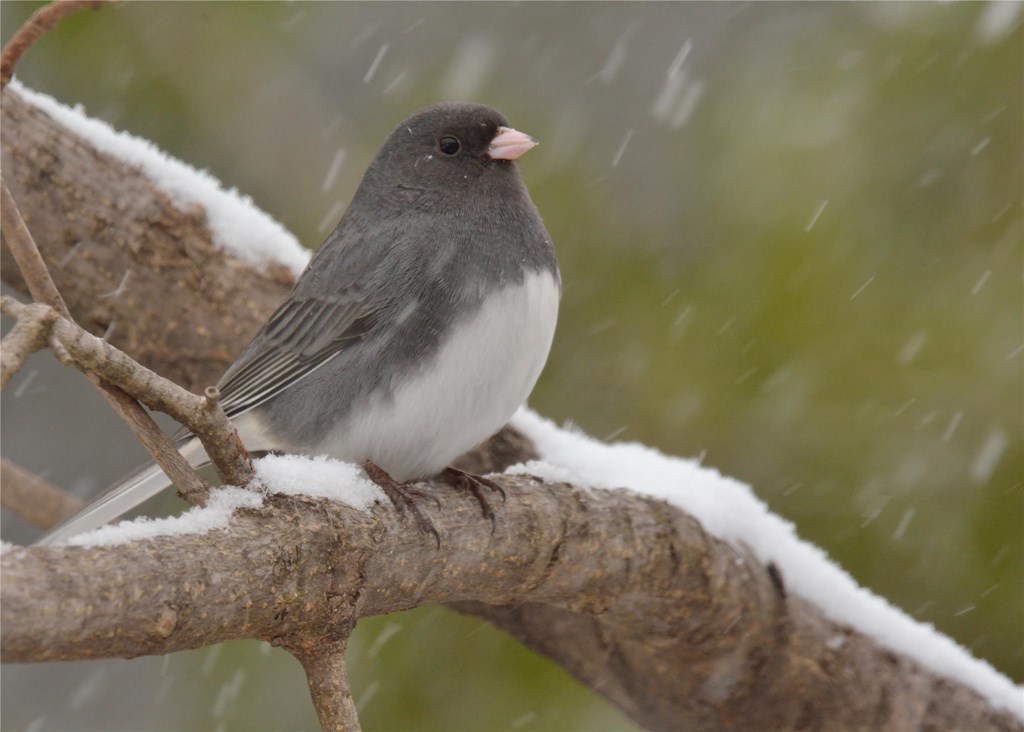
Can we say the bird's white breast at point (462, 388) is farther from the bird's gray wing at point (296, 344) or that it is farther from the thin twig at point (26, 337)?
the thin twig at point (26, 337)

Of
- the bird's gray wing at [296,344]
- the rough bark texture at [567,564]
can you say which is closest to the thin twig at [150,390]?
the rough bark texture at [567,564]

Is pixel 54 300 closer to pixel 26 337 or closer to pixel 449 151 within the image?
pixel 26 337

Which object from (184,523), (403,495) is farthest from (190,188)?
(184,523)

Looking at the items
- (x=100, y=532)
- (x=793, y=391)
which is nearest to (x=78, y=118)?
(x=100, y=532)

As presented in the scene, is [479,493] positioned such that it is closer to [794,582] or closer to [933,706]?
[794,582]

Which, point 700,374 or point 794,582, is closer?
point 700,374

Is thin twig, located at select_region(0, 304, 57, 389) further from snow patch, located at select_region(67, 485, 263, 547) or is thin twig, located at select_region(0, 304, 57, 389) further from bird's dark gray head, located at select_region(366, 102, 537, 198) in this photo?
bird's dark gray head, located at select_region(366, 102, 537, 198)
